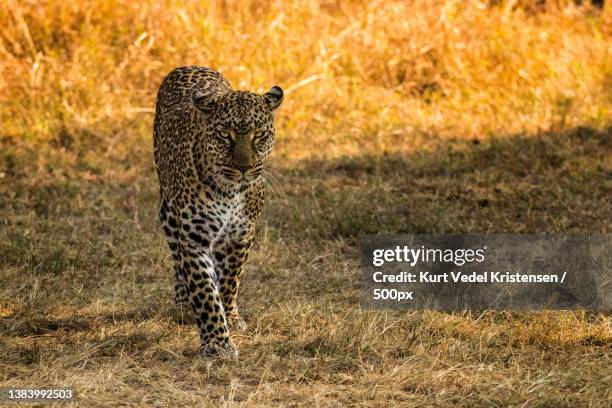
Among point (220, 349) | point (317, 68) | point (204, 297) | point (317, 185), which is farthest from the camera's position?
point (317, 68)

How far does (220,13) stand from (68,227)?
4.21m

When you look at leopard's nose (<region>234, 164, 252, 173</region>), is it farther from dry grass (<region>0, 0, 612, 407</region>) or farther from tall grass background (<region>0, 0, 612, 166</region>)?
tall grass background (<region>0, 0, 612, 166</region>)

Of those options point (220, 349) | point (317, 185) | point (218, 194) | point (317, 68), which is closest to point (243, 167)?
point (218, 194)

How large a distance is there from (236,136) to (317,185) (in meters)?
3.47

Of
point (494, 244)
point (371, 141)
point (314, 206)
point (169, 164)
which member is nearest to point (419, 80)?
point (371, 141)

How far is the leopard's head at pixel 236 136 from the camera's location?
19.3ft

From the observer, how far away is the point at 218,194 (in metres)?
6.04

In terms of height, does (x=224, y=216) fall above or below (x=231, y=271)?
above

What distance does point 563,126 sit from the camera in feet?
34.3

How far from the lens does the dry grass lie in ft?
18.3

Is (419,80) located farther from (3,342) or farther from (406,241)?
(3,342)

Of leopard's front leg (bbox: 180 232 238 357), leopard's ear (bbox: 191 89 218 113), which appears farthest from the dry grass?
leopard's ear (bbox: 191 89 218 113)

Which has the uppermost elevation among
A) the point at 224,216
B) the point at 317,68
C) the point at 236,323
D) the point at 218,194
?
the point at 317,68

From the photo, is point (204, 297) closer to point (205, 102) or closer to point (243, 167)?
point (243, 167)
